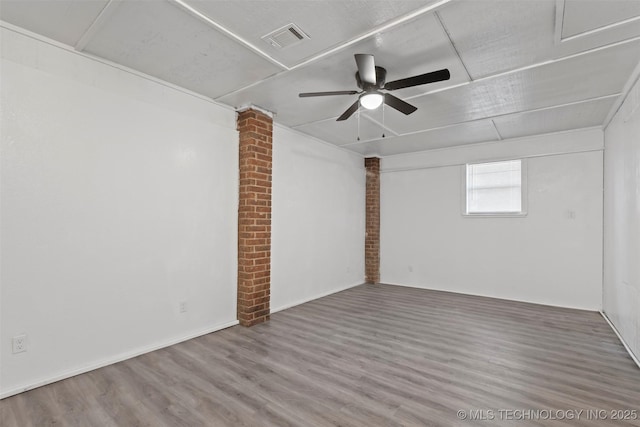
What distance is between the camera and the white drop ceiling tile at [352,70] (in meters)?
2.36

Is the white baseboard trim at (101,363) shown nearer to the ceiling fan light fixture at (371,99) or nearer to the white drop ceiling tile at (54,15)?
the white drop ceiling tile at (54,15)

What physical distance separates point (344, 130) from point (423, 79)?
2461 mm

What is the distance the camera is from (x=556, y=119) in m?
4.25

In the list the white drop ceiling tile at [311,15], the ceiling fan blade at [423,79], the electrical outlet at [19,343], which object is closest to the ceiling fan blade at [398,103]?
the ceiling fan blade at [423,79]

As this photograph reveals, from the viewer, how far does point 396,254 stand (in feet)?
21.2

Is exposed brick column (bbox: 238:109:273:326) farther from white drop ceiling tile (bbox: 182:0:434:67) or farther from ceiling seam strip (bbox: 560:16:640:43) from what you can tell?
ceiling seam strip (bbox: 560:16:640:43)

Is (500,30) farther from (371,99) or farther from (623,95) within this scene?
(623,95)

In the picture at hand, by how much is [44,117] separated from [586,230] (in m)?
6.66

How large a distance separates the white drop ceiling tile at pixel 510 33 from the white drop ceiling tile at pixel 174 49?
5.16 ft

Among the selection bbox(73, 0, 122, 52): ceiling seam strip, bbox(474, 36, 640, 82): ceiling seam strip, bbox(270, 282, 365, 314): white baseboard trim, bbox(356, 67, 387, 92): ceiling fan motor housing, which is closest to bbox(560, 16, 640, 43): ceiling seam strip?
bbox(474, 36, 640, 82): ceiling seam strip

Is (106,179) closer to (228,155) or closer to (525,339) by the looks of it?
(228,155)

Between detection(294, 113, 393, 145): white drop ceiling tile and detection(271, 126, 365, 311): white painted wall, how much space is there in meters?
0.22

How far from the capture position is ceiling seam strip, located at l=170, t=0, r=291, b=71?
2.05 metres

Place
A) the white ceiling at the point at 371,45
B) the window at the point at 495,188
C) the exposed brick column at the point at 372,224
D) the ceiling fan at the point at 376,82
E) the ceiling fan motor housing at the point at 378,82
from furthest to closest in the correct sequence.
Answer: the exposed brick column at the point at 372,224 → the window at the point at 495,188 → the ceiling fan motor housing at the point at 378,82 → the ceiling fan at the point at 376,82 → the white ceiling at the point at 371,45
